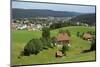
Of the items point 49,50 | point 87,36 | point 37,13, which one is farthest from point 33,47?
point 87,36

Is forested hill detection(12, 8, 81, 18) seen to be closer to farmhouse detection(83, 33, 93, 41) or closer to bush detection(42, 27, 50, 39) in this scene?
bush detection(42, 27, 50, 39)

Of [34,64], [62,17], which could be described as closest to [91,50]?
[62,17]

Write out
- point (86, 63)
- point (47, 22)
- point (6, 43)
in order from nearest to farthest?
point (6, 43) < point (47, 22) < point (86, 63)

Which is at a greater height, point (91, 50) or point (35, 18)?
point (35, 18)

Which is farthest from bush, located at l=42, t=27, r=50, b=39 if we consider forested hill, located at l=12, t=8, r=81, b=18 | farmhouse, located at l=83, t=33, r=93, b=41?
farmhouse, located at l=83, t=33, r=93, b=41

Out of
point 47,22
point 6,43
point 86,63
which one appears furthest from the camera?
point 86,63

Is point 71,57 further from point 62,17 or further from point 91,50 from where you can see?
point 62,17

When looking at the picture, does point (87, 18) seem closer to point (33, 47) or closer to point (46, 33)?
point (46, 33)
